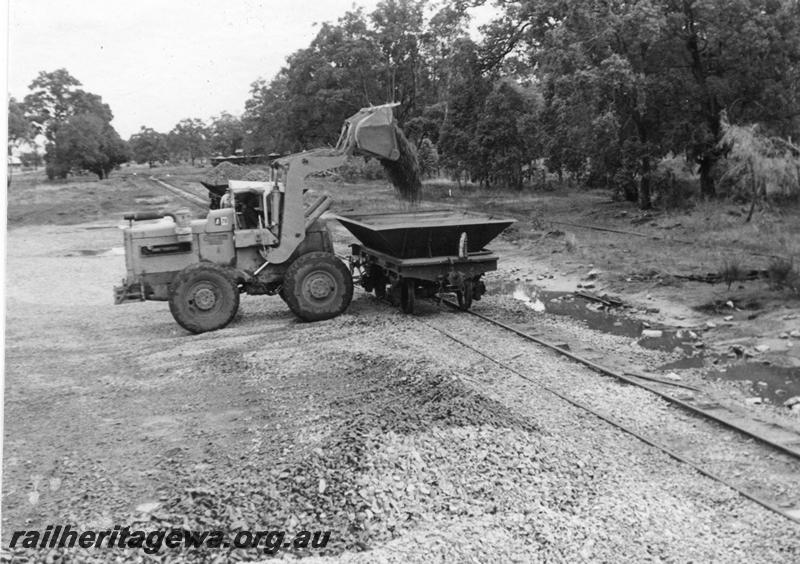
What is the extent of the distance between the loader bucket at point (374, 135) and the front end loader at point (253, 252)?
2 centimetres

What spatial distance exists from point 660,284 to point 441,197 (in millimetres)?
25480

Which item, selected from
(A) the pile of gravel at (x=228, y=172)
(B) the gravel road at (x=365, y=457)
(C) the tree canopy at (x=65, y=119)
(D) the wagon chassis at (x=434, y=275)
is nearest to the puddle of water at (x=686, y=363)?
(B) the gravel road at (x=365, y=457)

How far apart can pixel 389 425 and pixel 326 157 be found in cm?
630

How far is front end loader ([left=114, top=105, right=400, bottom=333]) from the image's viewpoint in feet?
42.3

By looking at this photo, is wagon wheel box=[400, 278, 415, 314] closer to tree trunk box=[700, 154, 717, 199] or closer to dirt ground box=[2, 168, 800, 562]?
dirt ground box=[2, 168, 800, 562]

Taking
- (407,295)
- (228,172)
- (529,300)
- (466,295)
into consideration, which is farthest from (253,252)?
(228,172)

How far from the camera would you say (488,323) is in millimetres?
13336

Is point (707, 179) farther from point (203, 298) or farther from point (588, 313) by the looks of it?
point (203, 298)

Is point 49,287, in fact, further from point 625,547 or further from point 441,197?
point 441,197

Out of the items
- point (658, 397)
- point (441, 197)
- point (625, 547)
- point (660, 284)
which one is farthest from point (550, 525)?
point (441, 197)

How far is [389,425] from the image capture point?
7.87 meters

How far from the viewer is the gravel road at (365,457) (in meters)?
6.07

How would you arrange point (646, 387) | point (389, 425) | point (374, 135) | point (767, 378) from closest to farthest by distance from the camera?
1. point (389, 425)
2. point (646, 387)
3. point (767, 378)
4. point (374, 135)

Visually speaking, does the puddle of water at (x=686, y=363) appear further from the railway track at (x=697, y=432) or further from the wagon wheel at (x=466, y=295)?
the wagon wheel at (x=466, y=295)
